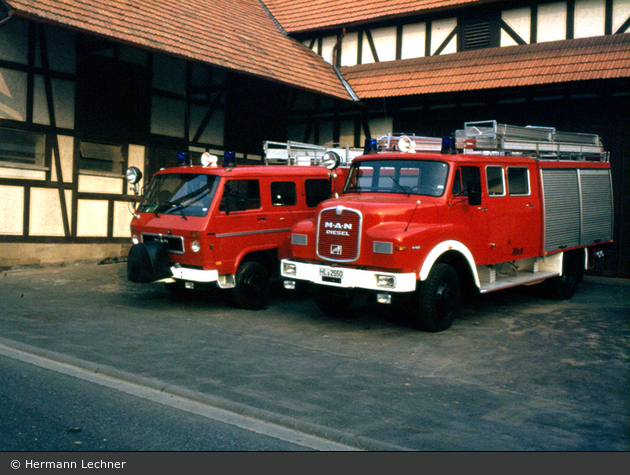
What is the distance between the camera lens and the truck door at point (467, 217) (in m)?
8.70

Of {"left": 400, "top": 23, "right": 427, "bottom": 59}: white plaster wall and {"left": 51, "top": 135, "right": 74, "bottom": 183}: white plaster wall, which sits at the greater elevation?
{"left": 400, "top": 23, "right": 427, "bottom": 59}: white plaster wall

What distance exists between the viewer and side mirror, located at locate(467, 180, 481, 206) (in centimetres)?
880

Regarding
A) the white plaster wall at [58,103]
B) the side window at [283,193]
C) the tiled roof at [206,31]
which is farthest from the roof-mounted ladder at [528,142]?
the white plaster wall at [58,103]

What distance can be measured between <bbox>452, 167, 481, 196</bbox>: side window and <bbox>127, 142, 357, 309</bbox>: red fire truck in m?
2.02

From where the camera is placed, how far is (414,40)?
17672 millimetres

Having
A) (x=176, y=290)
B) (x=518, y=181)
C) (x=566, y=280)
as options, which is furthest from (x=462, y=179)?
(x=176, y=290)

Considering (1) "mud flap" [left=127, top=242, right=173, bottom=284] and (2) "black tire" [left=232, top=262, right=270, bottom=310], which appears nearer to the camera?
(1) "mud flap" [left=127, top=242, right=173, bottom=284]

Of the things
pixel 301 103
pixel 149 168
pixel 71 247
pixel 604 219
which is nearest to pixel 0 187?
pixel 71 247

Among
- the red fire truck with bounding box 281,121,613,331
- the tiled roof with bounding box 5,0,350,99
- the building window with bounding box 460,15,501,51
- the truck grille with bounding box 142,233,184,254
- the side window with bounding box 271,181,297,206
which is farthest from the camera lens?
the building window with bounding box 460,15,501,51

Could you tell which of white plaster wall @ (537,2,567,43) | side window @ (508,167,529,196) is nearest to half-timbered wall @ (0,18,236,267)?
side window @ (508,167,529,196)

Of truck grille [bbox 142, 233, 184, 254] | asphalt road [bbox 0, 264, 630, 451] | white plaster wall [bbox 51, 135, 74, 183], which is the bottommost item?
asphalt road [bbox 0, 264, 630, 451]

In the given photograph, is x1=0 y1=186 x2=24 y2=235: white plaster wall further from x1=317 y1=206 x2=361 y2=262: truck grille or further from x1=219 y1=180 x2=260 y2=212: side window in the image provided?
x1=317 y1=206 x2=361 y2=262: truck grille

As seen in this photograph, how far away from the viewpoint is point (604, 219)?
12.1 meters

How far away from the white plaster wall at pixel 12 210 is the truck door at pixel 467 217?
9.20 m
